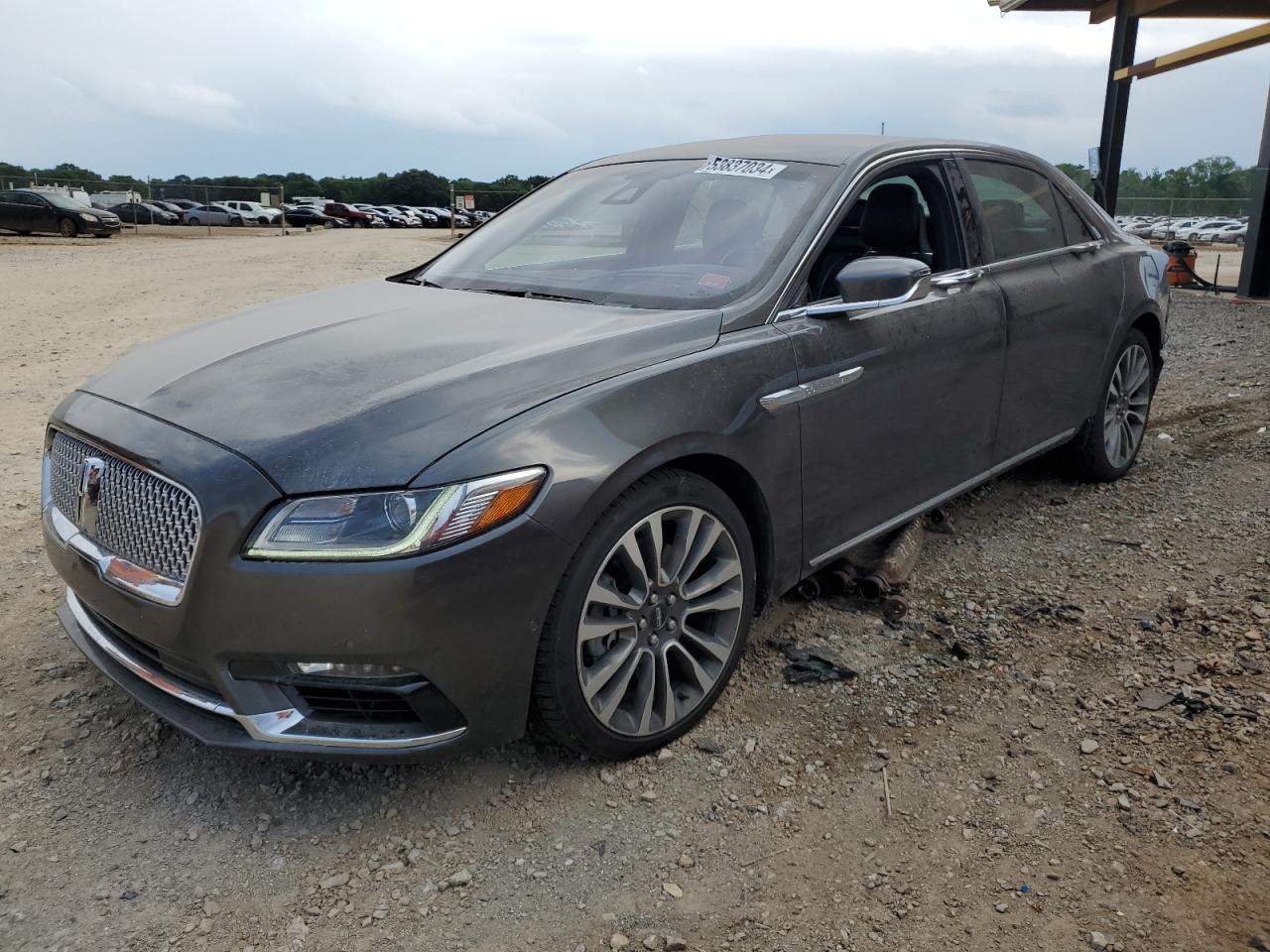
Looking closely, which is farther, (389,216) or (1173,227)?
(389,216)

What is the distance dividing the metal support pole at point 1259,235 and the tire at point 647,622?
43.1ft

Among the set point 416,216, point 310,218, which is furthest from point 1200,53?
point 416,216

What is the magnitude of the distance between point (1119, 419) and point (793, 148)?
2.42m

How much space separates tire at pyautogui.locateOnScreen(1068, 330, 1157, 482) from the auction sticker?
2175 millimetres

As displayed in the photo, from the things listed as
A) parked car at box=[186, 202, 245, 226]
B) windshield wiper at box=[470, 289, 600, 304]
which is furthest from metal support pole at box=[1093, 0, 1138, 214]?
parked car at box=[186, 202, 245, 226]

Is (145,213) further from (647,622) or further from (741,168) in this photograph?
(647,622)

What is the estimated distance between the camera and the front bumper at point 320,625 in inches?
89.4

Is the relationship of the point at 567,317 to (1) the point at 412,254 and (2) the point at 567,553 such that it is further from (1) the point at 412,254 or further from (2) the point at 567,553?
(1) the point at 412,254

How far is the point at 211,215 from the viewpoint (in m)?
43.3

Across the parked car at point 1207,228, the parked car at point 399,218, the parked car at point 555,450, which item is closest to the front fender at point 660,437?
the parked car at point 555,450

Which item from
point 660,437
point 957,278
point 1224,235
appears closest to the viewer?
point 660,437

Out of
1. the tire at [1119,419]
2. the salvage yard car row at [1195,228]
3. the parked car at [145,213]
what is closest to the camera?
the tire at [1119,419]

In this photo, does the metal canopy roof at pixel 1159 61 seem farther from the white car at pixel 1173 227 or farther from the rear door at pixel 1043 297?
the white car at pixel 1173 227

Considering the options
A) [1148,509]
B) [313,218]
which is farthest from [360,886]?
[313,218]
